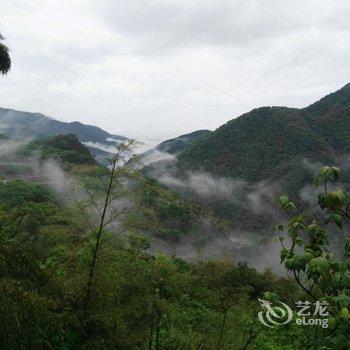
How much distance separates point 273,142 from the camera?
3816 inches

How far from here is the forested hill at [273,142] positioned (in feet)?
303

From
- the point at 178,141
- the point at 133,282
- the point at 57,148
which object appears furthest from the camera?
the point at 178,141

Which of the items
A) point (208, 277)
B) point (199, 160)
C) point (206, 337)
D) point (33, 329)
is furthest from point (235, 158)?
point (33, 329)

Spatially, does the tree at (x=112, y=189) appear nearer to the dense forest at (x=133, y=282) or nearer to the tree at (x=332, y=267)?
the dense forest at (x=133, y=282)

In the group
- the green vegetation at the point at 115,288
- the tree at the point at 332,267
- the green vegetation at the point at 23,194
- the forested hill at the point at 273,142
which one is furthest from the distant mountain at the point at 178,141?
the tree at the point at 332,267

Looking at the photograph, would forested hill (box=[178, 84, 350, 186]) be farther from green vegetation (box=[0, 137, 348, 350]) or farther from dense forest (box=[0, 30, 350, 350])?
green vegetation (box=[0, 137, 348, 350])

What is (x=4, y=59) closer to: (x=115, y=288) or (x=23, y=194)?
(x=115, y=288)

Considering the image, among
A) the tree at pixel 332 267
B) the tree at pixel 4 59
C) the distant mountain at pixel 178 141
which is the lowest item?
the tree at pixel 332 267

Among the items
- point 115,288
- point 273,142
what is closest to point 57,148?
point 273,142

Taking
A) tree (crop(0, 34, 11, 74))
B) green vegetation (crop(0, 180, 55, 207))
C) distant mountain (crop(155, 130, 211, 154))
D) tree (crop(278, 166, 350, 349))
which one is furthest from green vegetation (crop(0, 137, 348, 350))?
distant mountain (crop(155, 130, 211, 154))

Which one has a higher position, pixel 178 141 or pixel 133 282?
pixel 178 141

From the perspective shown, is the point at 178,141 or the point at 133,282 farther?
the point at 178,141

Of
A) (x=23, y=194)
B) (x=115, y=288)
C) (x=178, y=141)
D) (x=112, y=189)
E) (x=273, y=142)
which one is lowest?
(x=23, y=194)

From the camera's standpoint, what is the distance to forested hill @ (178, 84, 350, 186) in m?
92.4
